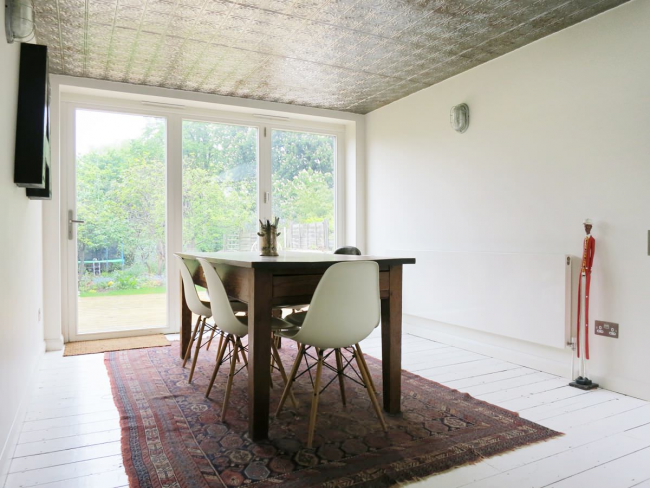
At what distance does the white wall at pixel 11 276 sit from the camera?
1.94 m

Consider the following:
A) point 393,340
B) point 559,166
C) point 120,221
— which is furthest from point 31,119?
point 559,166

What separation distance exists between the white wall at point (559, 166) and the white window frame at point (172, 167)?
4.05 feet

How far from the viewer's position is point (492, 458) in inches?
78.8

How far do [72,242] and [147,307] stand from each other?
3.05 feet

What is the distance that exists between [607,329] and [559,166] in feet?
3.76

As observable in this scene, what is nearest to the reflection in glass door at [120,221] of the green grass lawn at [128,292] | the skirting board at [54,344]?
the green grass lawn at [128,292]

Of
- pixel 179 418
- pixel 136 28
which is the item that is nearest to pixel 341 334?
pixel 179 418

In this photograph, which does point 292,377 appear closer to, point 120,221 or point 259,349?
point 259,349

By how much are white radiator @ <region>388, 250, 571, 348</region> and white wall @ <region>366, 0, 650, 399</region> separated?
115 mm

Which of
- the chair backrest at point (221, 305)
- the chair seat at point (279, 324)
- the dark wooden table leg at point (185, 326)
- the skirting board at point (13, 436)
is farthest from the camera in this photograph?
the dark wooden table leg at point (185, 326)

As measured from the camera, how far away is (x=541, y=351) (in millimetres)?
3398

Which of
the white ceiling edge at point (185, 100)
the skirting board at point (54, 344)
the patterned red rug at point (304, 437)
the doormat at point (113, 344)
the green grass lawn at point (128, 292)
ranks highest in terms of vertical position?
the white ceiling edge at point (185, 100)

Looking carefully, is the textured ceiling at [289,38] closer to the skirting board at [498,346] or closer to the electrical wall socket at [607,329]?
the electrical wall socket at [607,329]

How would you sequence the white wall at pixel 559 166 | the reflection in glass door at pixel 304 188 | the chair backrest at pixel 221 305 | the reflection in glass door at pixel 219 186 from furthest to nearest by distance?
1. the reflection in glass door at pixel 304 188
2. the reflection in glass door at pixel 219 186
3. the white wall at pixel 559 166
4. the chair backrest at pixel 221 305
